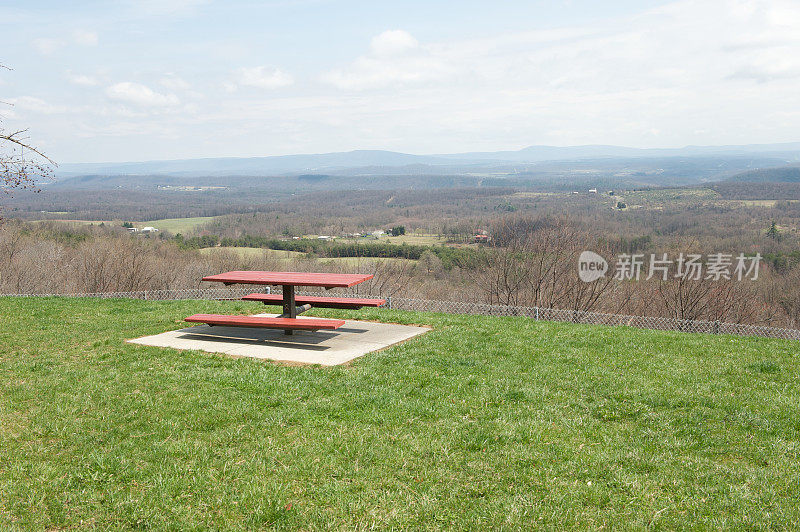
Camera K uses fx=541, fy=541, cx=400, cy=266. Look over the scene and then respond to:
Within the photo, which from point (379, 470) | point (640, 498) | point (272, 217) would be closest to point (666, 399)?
point (640, 498)

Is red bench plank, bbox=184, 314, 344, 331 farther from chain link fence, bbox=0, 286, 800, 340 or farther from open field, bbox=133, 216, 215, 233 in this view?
open field, bbox=133, 216, 215, 233

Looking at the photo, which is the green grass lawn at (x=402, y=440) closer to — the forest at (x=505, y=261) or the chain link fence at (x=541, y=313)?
the forest at (x=505, y=261)

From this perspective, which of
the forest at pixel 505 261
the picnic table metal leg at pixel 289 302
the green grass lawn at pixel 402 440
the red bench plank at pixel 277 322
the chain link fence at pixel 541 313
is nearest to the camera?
the green grass lawn at pixel 402 440

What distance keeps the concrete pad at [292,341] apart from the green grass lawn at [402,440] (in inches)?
21.5

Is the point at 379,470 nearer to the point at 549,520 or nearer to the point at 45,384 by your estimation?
the point at 549,520

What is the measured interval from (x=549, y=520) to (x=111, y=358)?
6.84 metres

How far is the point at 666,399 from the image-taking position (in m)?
6.42

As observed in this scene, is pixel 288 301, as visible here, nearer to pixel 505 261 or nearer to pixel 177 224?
pixel 505 261

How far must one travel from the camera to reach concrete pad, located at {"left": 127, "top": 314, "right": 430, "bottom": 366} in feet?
27.6

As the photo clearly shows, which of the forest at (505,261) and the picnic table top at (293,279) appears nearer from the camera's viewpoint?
the picnic table top at (293,279)

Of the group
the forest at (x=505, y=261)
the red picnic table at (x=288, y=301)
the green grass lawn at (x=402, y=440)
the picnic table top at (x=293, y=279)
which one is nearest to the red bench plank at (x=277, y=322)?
the red picnic table at (x=288, y=301)

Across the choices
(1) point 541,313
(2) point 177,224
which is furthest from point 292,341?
(2) point 177,224

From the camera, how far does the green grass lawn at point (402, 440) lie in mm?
4012

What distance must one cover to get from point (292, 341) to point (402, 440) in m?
4.62
